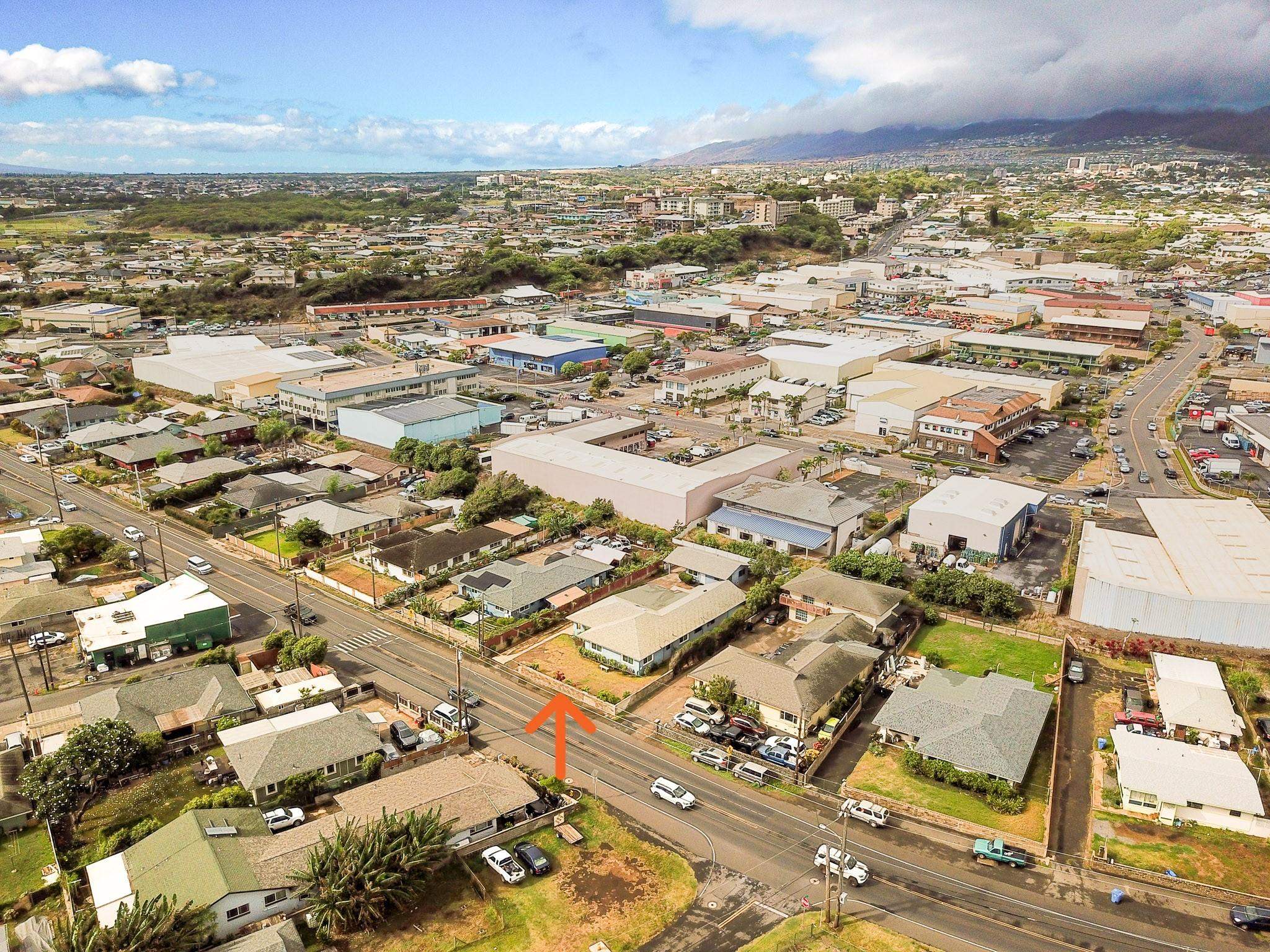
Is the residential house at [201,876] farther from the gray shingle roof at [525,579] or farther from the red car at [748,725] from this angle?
the gray shingle roof at [525,579]

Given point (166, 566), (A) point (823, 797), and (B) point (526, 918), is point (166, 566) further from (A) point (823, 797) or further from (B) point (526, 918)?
(A) point (823, 797)

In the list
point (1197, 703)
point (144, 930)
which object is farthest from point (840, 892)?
point (144, 930)

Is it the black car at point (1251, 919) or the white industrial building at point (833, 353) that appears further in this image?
the white industrial building at point (833, 353)

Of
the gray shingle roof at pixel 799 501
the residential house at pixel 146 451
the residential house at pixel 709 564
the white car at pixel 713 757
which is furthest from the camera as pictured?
the residential house at pixel 146 451

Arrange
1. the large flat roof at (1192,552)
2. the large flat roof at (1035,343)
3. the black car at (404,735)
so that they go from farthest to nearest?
the large flat roof at (1035,343) → the large flat roof at (1192,552) → the black car at (404,735)

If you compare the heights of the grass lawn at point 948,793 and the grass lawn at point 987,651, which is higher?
the grass lawn at point 948,793

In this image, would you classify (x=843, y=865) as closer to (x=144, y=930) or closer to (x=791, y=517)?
(x=144, y=930)

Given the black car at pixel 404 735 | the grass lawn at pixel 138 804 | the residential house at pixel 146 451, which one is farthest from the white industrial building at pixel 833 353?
the grass lawn at pixel 138 804
